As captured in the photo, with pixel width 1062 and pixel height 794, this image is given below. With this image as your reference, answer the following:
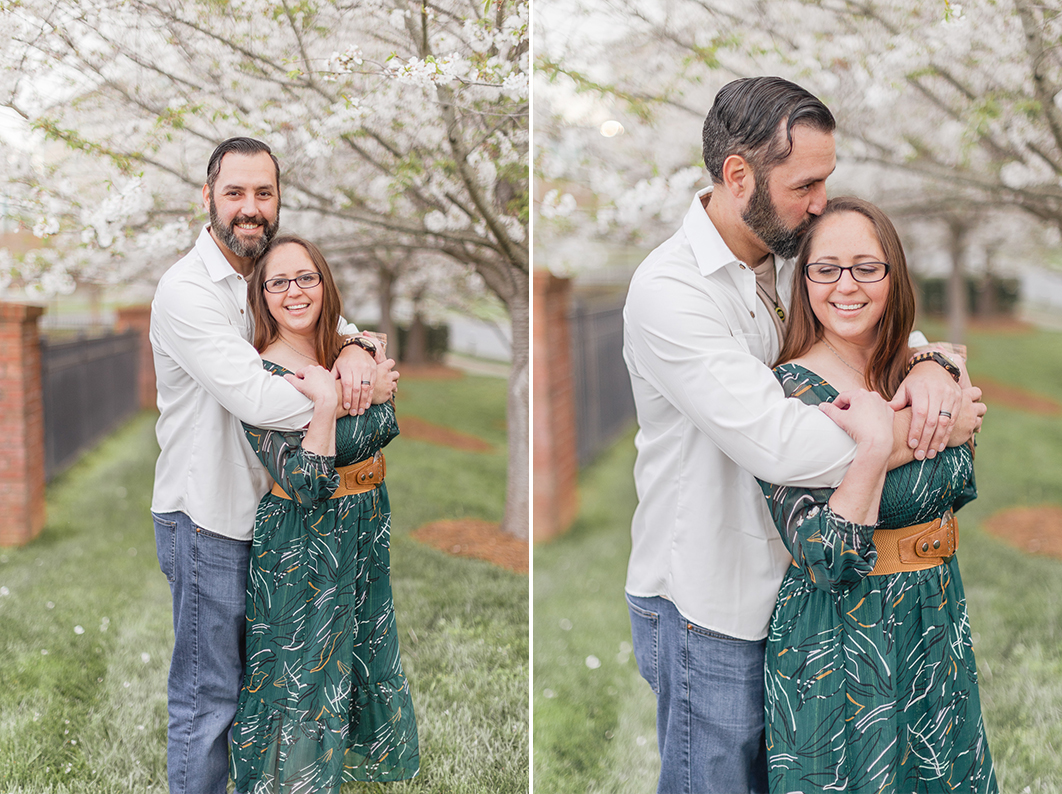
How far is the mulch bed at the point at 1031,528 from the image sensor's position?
14.1 ft

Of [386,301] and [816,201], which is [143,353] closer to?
[386,301]

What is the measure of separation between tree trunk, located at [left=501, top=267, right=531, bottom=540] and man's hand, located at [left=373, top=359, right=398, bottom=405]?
1.90m

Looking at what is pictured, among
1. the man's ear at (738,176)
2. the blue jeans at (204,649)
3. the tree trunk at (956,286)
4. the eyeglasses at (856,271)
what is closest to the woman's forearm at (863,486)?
the eyeglasses at (856,271)

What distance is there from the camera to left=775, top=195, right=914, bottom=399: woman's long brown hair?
162 cm

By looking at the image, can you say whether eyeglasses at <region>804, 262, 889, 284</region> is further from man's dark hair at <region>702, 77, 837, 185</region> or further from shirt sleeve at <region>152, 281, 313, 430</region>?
shirt sleeve at <region>152, 281, 313, 430</region>

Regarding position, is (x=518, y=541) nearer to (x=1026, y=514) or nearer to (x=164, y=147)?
(x=164, y=147)

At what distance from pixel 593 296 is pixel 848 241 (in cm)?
817

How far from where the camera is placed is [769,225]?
5.61 ft

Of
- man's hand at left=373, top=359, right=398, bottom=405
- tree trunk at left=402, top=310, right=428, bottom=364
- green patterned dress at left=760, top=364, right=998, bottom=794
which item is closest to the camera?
green patterned dress at left=760, top=364, right=998, bottom=794

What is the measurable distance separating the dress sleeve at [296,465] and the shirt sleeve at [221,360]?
47 millimetres

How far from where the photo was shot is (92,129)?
281cm

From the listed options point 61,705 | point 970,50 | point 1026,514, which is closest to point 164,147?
point 61,705

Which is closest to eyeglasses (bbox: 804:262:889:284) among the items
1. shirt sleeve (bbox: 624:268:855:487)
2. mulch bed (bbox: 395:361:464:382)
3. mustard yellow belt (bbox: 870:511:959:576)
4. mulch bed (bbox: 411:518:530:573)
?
shirt sleeve (bbox: 624:268:855:487)

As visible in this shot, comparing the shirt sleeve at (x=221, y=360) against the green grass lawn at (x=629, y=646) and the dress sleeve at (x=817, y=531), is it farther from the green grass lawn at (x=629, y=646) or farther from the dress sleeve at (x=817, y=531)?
the green grass lawn at (x=629, y=646)
